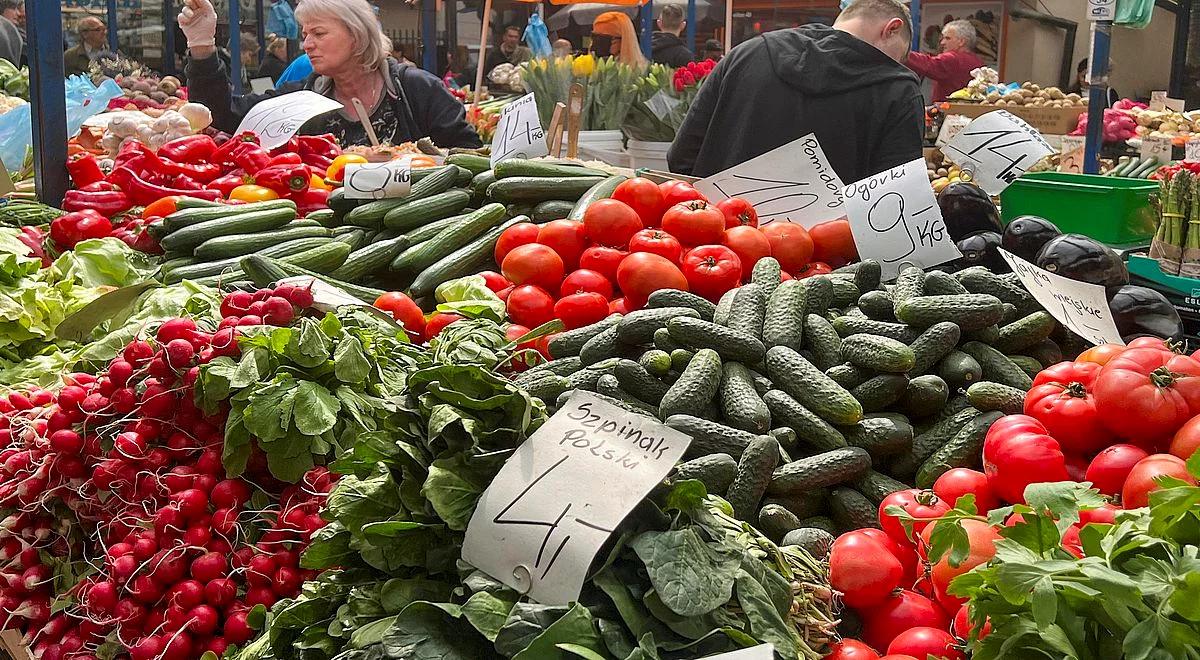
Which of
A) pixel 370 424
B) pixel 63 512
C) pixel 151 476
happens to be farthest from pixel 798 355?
pixel 63 512

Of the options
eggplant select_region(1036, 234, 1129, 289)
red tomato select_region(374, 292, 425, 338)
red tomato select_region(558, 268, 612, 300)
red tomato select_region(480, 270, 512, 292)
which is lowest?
red tomato select_region(374, 292, 425, 338)

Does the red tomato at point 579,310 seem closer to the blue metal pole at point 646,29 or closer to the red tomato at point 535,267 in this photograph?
the red tomato at point 535,267

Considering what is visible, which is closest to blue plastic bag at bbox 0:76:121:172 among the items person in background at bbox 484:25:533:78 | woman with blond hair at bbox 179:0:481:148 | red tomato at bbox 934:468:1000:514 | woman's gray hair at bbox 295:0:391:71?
woman with blond hair at bbox 179:0:481:148

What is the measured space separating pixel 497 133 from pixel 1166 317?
258cm

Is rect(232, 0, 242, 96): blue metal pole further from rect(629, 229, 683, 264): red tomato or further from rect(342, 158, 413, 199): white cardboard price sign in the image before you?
rect(629, 229, 683, 264): red tomato

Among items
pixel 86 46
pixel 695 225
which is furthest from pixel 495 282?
pixel 86 46

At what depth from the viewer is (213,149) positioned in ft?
15.3

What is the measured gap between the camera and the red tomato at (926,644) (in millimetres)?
1388

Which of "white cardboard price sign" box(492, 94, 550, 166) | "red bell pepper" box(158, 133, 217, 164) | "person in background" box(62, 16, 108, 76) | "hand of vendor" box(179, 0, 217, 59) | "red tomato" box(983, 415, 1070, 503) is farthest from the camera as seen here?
"person in background" box(62, 16, 108, 76)

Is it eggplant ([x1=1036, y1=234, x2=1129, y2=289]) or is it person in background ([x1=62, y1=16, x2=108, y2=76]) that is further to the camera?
person in background ([x1=62, y1=16, x2=108, y2=76])

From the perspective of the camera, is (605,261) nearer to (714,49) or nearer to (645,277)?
(645,277)

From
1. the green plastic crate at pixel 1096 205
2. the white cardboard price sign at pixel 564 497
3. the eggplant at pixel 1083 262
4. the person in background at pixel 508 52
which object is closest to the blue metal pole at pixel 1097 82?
the green plastic crate at pixel 1096 205

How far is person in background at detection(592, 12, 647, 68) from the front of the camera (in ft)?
29.3

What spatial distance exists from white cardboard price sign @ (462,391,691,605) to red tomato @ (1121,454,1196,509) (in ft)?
2.27
